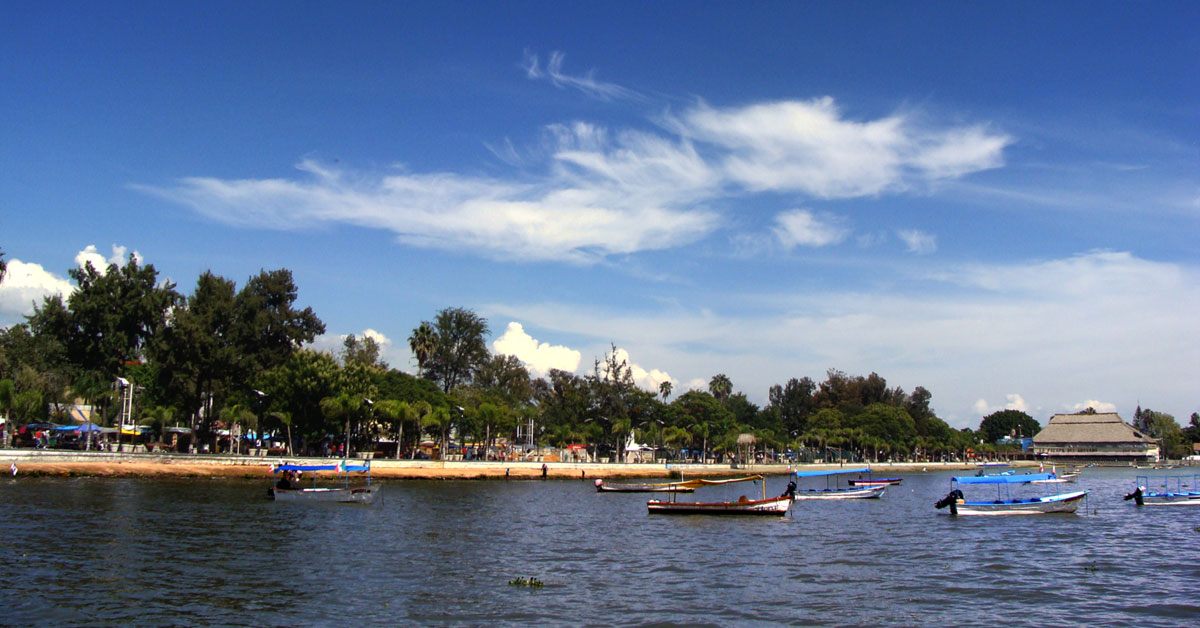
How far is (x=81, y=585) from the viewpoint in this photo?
28000 mm

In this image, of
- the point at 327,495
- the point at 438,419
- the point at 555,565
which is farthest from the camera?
the point at 438,419

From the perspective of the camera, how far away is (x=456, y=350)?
469 ft

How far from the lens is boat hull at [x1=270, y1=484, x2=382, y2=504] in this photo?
199 ft

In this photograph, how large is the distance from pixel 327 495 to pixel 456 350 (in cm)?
8167

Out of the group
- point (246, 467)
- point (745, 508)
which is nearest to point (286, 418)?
point (246, 467)

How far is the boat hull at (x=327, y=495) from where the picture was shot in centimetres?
6059

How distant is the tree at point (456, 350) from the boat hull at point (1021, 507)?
9421 centimetres

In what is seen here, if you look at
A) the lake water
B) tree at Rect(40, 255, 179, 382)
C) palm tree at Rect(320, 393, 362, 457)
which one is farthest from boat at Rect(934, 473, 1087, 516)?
tree at Rect(40, 255, 179, 382)

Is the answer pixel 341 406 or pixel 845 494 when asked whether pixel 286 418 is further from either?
pixel 845 494

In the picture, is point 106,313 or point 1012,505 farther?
point 106,313

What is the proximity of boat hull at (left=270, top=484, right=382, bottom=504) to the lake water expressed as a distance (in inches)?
62.6

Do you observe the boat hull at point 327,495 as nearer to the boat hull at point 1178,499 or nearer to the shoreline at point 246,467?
the shoreline at point 246,467

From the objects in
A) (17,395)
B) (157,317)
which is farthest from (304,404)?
(17,395)

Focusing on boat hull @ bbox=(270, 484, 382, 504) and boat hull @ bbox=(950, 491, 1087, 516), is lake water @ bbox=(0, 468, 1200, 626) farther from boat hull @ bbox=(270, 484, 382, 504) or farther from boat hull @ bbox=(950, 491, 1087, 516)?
boat hull @ bbox=(270, 484, 382, 504)
